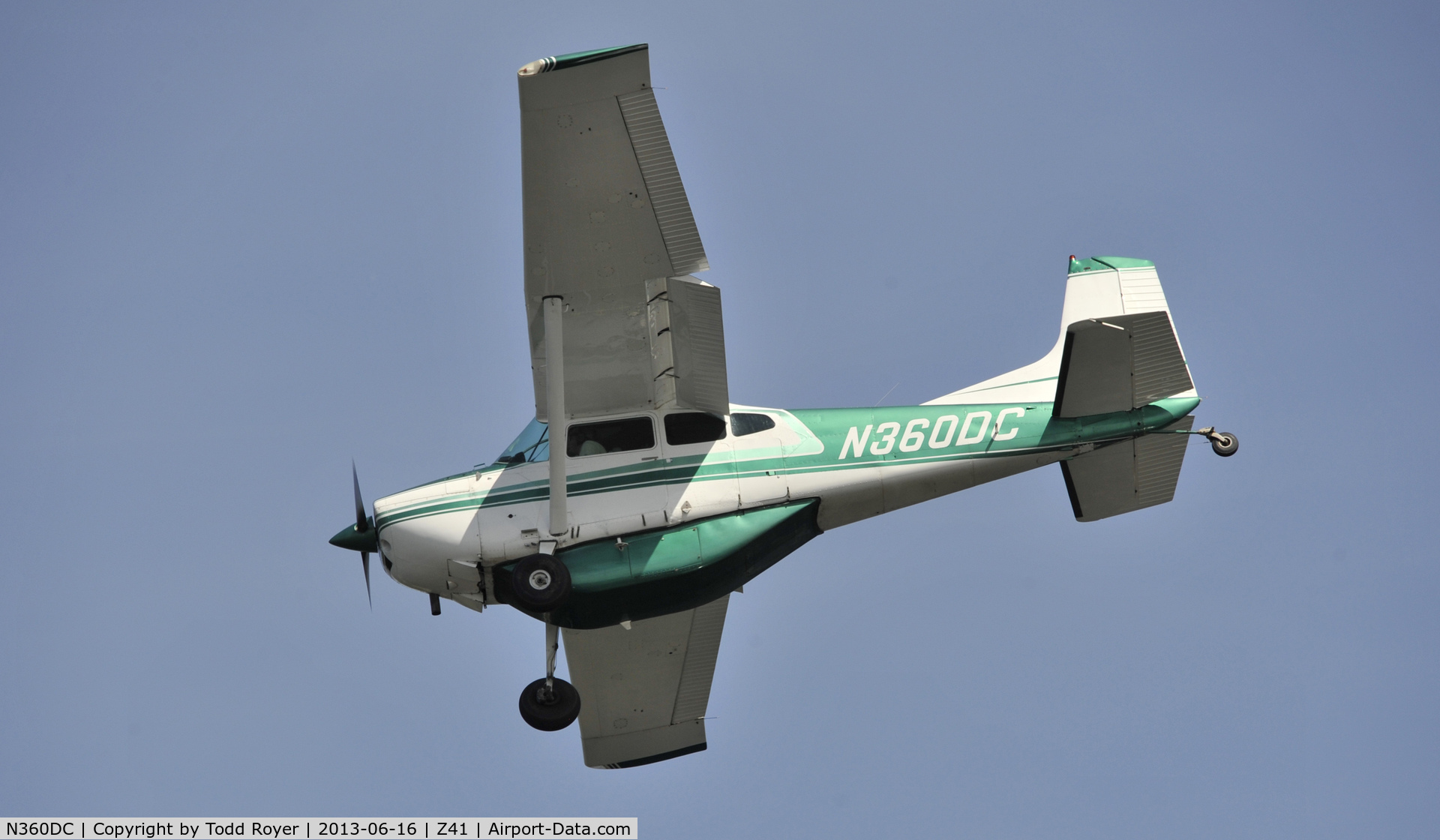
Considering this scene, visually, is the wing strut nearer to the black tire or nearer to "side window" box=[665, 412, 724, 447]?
the black tire

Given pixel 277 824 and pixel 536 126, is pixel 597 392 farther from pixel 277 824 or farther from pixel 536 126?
pixel 277 824

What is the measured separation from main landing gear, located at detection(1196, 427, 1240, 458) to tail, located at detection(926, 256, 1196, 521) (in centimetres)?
23

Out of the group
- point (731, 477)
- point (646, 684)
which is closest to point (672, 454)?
point (731, 477)

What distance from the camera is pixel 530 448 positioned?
49.0ft

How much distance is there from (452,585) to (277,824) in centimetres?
428

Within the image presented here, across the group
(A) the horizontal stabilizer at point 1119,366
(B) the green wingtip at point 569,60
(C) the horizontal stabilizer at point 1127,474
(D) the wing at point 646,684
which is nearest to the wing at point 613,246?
(B) the green wingtip at point 569,60

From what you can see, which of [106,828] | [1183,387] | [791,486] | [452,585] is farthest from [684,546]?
[106,828]

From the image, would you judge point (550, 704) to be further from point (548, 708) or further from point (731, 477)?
point (731, 477)

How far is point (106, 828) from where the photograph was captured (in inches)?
634

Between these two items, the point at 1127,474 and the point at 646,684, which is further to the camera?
the point at 646,684

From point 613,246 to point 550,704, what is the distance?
16.3ft

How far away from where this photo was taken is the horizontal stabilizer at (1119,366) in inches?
575

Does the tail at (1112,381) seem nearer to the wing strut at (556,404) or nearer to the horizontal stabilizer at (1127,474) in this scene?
the horizontal stabilizer at (1127,474)

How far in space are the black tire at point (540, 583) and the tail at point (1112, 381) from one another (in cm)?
460
